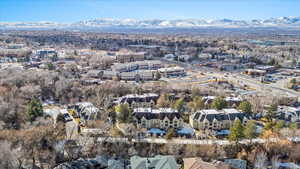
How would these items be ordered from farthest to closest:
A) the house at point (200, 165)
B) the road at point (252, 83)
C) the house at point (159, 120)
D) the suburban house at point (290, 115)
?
the road at point (252, 83) → the suburban house at point (290, 115) → the house at point (159, 120) → the house at point (200, 165)

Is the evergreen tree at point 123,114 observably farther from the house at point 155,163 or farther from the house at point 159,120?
the house at point 155,163

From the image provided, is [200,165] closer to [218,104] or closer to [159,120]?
[159,120]

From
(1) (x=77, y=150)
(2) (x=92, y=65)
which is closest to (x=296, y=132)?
(1) (x=77, y=150)

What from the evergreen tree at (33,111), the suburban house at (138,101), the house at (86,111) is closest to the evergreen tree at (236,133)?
the suburban house at (138,101)

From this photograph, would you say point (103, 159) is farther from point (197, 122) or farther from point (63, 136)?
point (197, 122)

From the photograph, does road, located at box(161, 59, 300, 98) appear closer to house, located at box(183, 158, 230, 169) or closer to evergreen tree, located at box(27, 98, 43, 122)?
house, located at box(183, 158, 230, 169)

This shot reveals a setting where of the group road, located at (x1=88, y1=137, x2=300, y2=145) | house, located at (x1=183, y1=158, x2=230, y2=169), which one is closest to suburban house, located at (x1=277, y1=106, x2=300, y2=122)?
road, located at (x1=88, y1=137, x2=300, y2=145)

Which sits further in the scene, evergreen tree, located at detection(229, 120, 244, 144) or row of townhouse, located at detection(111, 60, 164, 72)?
row of townhouse, located at detection(111, 60, 164, 72)
